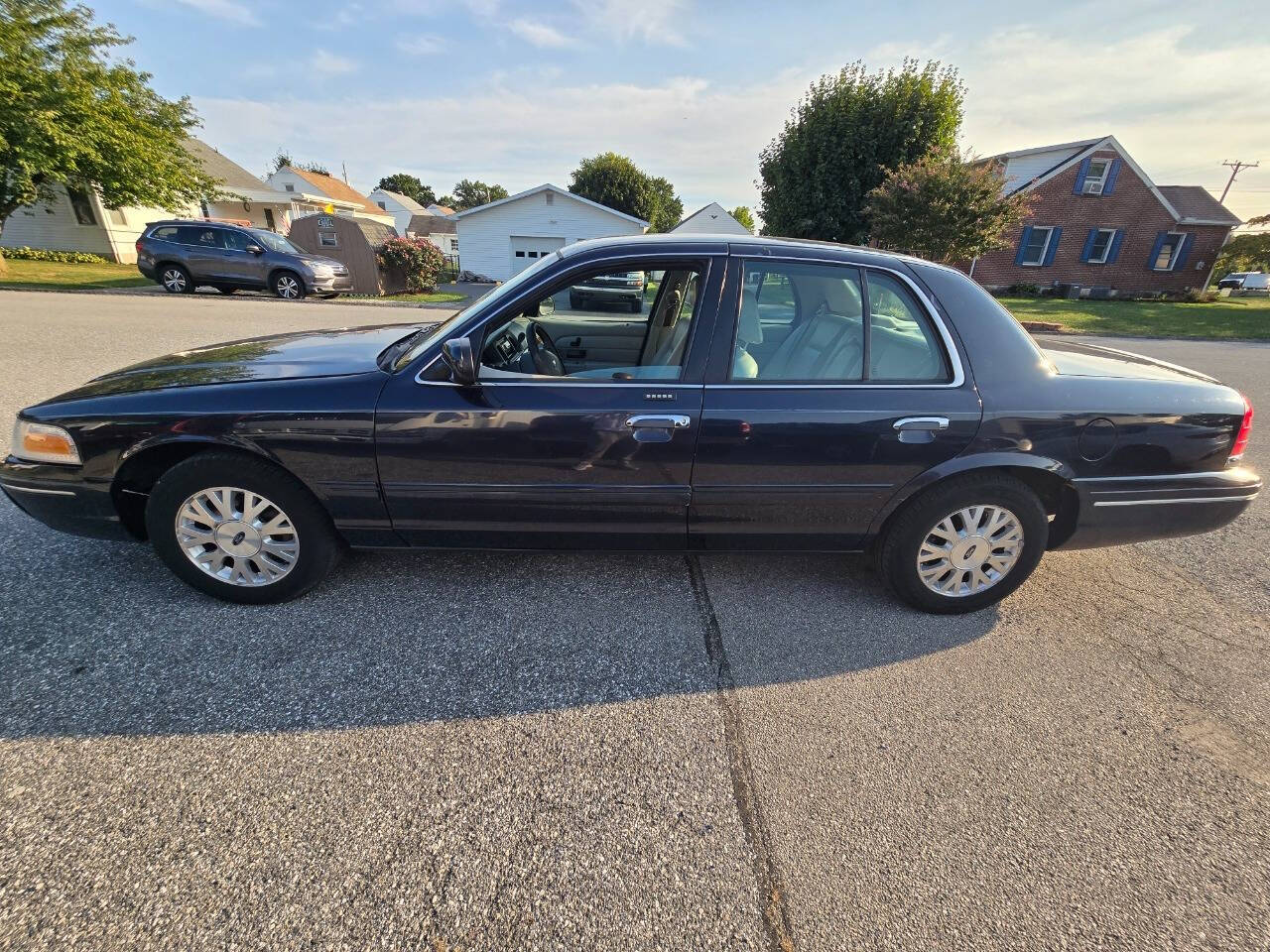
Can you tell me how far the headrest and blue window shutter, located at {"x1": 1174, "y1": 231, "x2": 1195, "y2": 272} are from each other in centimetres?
3276

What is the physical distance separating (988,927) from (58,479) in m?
3.80

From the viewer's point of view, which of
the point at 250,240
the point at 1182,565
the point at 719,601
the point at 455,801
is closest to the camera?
the point at 455,801

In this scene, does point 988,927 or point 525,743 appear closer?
point 988,927

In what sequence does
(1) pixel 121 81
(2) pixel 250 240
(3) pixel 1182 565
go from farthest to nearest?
(1) pixel 121 81 < (2) pixel 250 240 < (3) pixel 1182 565

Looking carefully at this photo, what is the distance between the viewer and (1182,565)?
128 inches

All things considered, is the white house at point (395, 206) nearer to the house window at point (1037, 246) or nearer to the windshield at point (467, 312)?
the house window at point (1037, 246)

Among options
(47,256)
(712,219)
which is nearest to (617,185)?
(712,219)

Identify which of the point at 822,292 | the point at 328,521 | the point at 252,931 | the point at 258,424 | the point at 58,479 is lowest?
the point at 252,931

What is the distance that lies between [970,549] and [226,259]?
54.7 ft

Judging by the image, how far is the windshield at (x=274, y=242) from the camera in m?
13.5

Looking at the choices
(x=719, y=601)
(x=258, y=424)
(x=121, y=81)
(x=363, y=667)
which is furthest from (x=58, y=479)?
(x=121, y=81)

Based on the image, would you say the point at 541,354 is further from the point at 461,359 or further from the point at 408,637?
the point at 408,637

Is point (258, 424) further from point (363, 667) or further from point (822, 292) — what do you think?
point (822, 292)

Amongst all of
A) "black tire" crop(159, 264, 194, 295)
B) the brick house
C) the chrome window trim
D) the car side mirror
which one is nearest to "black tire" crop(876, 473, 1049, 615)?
the chrome window trim
